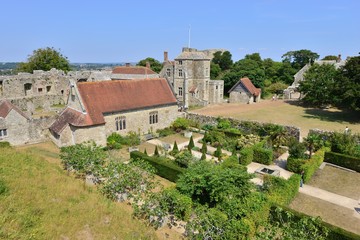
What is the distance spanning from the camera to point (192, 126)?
34781mm

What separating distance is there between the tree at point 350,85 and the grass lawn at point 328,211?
22986 mm

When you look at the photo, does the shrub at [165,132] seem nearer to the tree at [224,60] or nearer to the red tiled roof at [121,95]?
the red tiled roof at [121,95]

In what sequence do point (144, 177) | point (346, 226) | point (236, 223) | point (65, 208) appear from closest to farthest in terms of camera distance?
point (236, 223)
point (65, 208)
point (346, 226)
point (144, 177)

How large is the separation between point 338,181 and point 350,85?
2027 centimetres

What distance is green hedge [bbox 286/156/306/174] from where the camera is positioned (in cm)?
2125

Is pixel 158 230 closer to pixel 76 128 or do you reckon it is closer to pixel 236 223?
pixel 236 223

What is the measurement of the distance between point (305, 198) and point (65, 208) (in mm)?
14557

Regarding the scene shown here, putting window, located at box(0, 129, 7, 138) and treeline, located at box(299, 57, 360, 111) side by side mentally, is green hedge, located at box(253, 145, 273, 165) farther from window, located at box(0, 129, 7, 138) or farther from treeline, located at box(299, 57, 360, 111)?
window, located at box(0, 129, 7, 138)

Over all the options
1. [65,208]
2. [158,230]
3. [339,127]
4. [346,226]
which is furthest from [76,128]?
[339,127]

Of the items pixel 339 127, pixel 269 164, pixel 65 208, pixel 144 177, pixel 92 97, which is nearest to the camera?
pixel 65 208

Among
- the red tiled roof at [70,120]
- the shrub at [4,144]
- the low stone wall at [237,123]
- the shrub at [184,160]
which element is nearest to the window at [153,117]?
the low stone wall at [237,123]

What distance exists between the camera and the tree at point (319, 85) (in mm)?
44547

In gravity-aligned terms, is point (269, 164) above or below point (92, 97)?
below

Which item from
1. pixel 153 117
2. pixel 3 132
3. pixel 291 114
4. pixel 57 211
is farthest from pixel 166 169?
pixel 291 114
